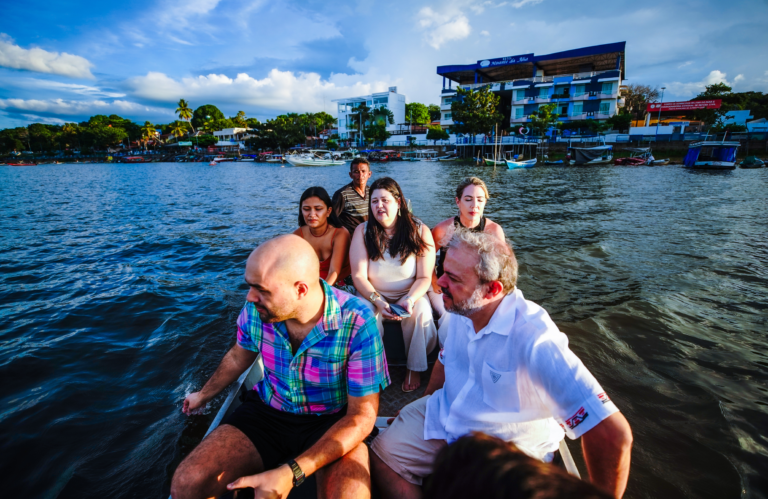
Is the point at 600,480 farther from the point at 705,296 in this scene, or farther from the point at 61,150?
the point at 61,150

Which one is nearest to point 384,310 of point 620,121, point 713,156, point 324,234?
point 324,234

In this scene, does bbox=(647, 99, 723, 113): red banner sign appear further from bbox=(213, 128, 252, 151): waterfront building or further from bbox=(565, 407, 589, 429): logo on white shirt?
bbox=(213, 128, 252, 151): waterfront building

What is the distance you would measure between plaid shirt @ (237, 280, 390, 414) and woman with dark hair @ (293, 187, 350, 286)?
83.5 inches

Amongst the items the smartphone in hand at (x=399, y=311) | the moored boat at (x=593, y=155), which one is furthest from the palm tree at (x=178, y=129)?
the smartphone in hand at (x=399, y=311)

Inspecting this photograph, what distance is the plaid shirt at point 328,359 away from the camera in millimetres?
1995

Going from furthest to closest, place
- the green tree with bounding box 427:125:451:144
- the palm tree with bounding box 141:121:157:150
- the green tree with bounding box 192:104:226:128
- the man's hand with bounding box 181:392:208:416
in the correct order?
1. the green tree with bounding box 192:104:226:128
2. the palm tree with bounding box 141:121:157:150
3. the green tree with bounding box 427:125:451:144
4. the man's hand with bounding box 181:392:208:416

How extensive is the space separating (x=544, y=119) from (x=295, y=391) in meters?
61.0

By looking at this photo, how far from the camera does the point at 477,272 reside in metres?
1.83

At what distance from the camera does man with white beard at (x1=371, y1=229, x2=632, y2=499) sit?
153cm

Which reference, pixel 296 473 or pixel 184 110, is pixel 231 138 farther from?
pixel 296 473

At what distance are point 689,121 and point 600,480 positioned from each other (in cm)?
7823

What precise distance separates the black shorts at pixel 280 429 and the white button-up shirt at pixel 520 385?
69 centimetres

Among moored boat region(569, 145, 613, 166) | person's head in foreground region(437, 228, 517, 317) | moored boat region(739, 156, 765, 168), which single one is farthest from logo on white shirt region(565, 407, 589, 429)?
moored boat region(739, 156, 765, 168)

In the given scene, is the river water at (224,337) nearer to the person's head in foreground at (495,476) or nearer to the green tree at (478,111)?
the person's head in foreground at (495,476)
